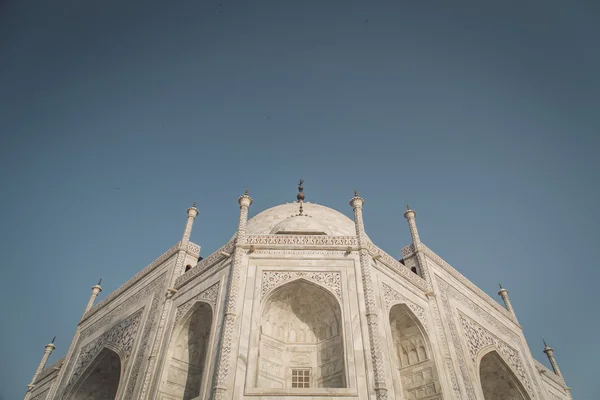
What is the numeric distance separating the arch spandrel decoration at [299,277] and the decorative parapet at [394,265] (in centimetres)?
168

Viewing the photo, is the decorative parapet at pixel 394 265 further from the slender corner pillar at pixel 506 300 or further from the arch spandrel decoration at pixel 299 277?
the slender corner pillar at pixel 506 300

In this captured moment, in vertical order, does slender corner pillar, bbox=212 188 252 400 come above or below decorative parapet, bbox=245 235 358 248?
below

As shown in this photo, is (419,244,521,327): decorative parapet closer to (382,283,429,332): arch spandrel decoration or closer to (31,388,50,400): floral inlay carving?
(382,283,429,332): arch spandrel decoration

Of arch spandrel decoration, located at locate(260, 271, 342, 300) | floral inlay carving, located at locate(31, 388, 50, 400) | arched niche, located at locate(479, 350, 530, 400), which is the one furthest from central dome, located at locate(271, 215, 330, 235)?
floral inlay carving, located at locate(31, 388, 50, 400)

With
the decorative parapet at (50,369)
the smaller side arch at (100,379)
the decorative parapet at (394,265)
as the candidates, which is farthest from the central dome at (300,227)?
the decorative parapet at (50,369)

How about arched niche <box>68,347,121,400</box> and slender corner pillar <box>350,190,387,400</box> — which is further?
arched niche <box>68,347,121,400</box>

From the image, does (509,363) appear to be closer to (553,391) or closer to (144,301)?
(553,391)

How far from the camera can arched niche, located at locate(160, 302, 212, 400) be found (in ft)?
42.7

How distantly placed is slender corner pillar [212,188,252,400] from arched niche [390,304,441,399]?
197 inches

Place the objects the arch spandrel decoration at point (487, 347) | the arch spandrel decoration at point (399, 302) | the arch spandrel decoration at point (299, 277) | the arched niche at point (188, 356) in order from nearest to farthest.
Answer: the arch spandrel decoration at point (299, 277), the arched niche at point (188, 356), the arch spandrel decoration at point (399, 302), the arch spandrel decoration at point (487, 347)

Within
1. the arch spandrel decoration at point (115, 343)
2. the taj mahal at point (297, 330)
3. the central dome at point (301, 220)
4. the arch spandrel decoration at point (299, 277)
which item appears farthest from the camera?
the central dome at point (301, 220)

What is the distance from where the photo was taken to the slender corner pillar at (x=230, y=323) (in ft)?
34.5

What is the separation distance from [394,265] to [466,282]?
18.7ft

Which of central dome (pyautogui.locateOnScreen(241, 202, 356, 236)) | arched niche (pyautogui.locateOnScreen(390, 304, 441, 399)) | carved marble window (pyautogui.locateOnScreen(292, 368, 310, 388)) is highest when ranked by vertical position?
central dome (pyautogui.locateOnScreen(241, 202, 356, 236))
